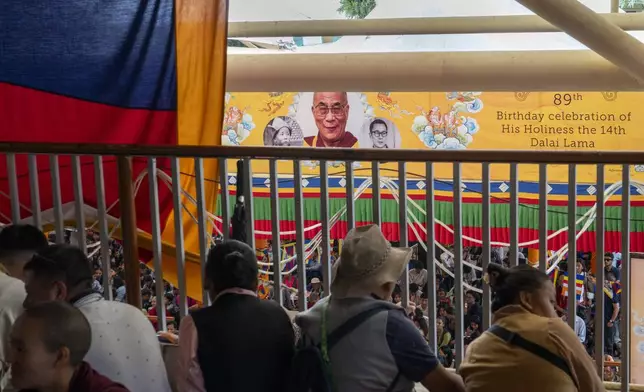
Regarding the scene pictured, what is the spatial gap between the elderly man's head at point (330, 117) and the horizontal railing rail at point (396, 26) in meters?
2.02

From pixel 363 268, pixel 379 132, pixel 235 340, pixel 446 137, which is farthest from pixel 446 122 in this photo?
pixel 235 340

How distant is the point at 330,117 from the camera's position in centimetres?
729

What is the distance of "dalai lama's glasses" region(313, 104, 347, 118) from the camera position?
23.7ft

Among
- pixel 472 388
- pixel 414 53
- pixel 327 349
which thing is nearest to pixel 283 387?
pixel 327 349

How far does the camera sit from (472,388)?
7.55 feet

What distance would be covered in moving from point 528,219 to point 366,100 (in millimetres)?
1757

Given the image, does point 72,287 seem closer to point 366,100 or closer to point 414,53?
point 414,53

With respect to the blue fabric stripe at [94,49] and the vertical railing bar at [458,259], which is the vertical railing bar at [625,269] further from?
the blue fabric stripe at [94,49]

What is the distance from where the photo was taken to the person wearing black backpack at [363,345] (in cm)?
225

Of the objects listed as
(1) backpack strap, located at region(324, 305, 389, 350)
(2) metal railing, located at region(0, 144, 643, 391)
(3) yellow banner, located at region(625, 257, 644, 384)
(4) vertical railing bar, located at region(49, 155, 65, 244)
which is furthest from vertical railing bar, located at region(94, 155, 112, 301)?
(3) yellow banner, located at region(625, 257, 644, 384)

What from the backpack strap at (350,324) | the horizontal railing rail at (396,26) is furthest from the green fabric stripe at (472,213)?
the backpack strap at (350,324)

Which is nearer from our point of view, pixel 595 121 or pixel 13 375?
pixel 13 375

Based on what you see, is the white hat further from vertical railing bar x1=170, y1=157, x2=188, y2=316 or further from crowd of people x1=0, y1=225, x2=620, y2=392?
vertical railing bar x1=170, y1=157, x2=188, y2=316

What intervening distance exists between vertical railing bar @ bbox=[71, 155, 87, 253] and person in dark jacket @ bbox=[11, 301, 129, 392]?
1382mm
